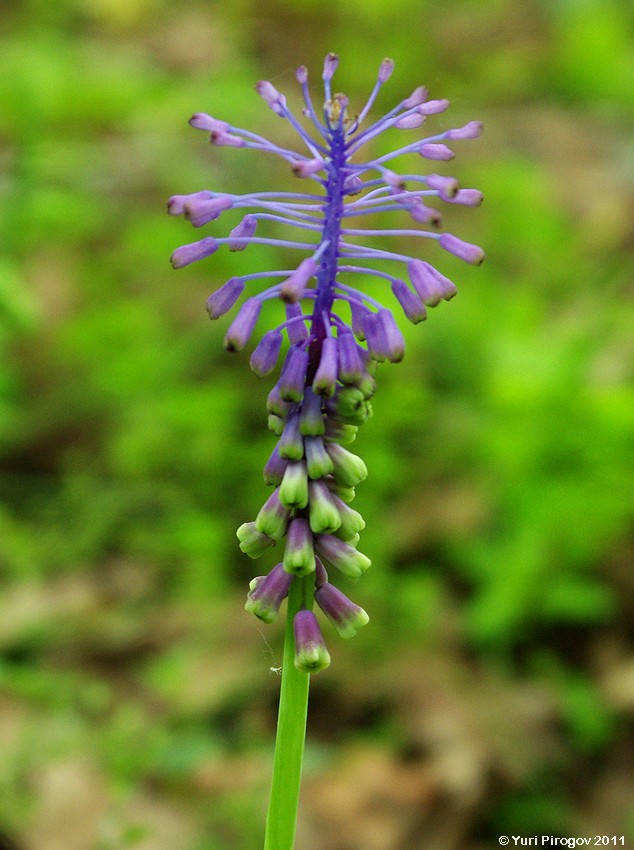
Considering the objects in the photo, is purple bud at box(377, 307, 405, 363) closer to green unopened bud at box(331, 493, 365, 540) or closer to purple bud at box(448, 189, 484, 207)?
purple bud at box(448, 189, 484, 207)

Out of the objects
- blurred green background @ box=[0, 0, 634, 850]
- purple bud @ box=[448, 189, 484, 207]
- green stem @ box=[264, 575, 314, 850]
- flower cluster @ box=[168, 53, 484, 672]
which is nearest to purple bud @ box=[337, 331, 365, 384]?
flower cluster @ box=[168, 53, 484, 672]

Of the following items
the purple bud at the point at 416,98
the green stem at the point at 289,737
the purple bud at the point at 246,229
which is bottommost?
the green stem at the point at 289,737

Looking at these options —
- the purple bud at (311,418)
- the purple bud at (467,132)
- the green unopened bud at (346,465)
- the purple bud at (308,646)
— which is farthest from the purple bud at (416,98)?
the purple bud at (308,646)

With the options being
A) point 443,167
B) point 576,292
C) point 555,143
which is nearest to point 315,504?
point 576,292

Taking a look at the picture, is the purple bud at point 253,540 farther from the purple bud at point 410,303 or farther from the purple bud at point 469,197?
the purple bud at point 469,197

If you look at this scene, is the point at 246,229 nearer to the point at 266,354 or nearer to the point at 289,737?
the point at 266,354
